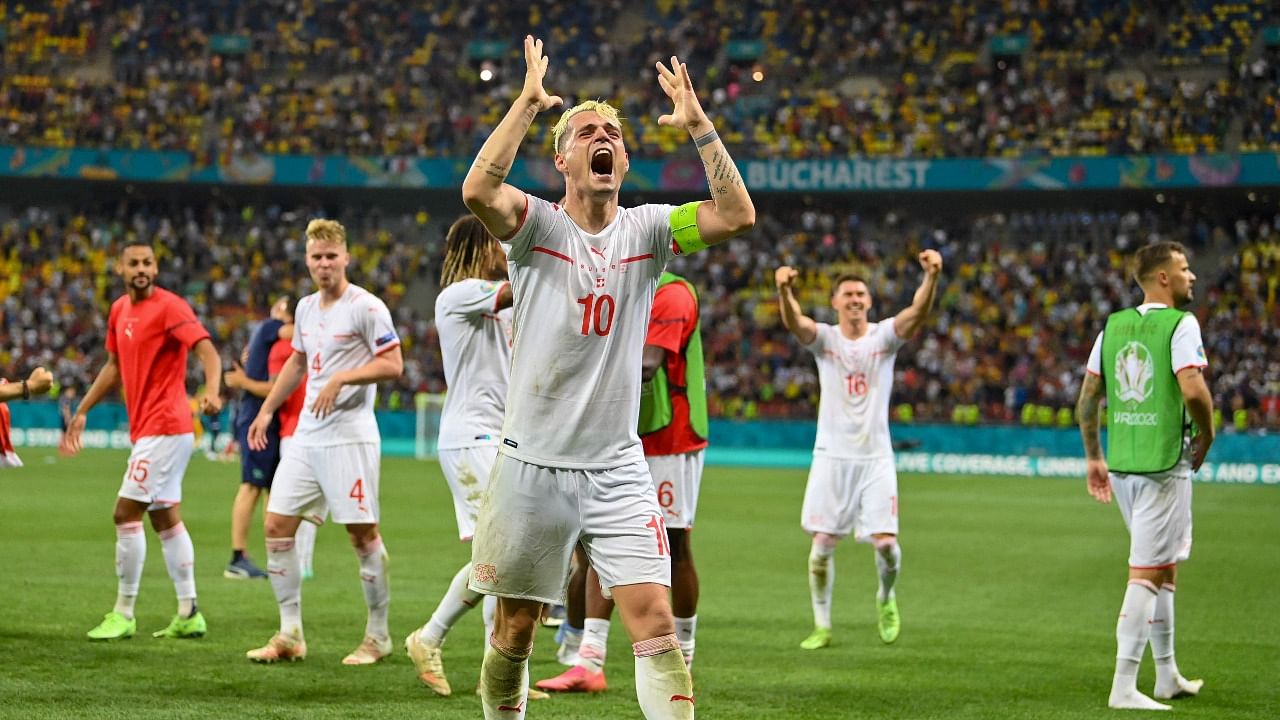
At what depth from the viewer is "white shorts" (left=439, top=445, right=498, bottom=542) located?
7758mm

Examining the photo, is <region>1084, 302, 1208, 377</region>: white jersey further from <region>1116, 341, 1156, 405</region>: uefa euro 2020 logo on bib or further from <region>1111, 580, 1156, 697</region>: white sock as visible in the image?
<region>1111, 580, 1156, 697</region>: white sock

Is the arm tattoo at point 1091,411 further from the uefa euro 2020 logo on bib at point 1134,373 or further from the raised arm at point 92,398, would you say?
the raised arm at point 92,398

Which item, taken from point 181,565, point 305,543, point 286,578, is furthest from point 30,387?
point 305,543

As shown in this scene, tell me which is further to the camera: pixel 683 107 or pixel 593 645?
pixel 593 645

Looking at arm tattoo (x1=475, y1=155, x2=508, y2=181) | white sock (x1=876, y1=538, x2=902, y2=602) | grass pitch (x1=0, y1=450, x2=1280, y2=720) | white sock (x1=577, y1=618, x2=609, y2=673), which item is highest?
arm tattoo (x1=475, y1=155, x2=508, y2=181)

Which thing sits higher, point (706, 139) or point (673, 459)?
point (706, 139)

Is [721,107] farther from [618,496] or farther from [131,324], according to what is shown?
[618,496]

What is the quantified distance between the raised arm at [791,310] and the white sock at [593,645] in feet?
7.48

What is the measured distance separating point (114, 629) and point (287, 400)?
3.13 metres

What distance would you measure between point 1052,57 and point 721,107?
10205mm

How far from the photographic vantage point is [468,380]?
791 cm

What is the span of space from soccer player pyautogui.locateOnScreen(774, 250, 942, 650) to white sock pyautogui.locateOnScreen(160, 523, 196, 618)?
4.16 meters

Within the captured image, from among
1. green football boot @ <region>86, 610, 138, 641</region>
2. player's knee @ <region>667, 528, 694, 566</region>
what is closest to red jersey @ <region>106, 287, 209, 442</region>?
green football boot @ <region>86, 610, 138, 641</region>

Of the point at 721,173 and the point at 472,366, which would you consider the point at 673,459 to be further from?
the point at 721,173
